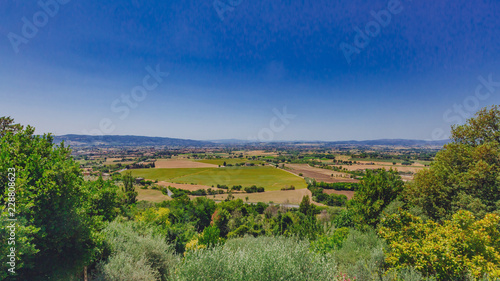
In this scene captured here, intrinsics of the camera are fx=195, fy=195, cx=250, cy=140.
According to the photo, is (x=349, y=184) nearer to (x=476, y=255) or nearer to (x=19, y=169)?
(x=476, y=255)

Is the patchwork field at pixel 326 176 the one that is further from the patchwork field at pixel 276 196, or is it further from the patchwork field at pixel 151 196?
the patchwork field at pixel 151 196

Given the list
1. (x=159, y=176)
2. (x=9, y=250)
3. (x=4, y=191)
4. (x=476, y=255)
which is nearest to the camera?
(x=9, y=250)

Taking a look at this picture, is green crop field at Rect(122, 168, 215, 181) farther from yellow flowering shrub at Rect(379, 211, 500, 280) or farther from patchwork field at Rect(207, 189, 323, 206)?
yellow flowering shrub at Rect(379, 211, 500, 280)

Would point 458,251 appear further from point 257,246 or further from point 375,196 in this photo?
point 375,196

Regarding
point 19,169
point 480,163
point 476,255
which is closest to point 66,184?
point 19,169

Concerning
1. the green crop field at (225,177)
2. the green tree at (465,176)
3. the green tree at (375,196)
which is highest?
the green tree at (465,176)

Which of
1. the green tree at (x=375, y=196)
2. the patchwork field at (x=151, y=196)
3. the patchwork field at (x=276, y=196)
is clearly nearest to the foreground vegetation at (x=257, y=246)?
the green tree at (x=375, y=196)

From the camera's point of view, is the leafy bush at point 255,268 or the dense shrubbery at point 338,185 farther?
the dense shrubbery at point 338,185
